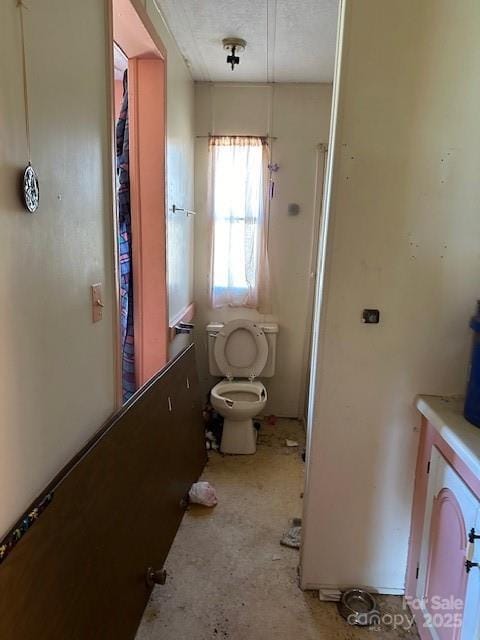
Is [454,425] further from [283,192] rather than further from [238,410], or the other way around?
[283,192]

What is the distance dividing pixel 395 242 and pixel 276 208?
1763 mm

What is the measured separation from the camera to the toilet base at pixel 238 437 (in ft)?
9.32

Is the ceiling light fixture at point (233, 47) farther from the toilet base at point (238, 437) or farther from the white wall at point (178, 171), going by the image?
the toilet base at point (238, 437)

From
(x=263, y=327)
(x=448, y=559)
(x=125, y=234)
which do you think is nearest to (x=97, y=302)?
(x=125, y=234)

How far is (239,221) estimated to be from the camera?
3.16 metres

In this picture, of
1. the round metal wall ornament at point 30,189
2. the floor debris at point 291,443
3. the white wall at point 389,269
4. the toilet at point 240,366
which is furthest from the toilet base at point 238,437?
the round metal wall ornament at point 30,189

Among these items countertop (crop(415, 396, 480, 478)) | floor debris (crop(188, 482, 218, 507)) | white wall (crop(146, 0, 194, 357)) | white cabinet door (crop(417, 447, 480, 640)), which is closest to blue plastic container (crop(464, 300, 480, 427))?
countertop (crop(415, 396, 480, 478))

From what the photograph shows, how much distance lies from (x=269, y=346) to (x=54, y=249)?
224 cm

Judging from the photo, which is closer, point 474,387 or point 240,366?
point 474,387

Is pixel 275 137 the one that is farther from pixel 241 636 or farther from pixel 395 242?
pixel 241 636

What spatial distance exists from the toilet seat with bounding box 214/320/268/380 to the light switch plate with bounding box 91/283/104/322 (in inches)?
66.9

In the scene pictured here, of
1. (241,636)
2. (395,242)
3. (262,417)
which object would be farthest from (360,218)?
(262,417)

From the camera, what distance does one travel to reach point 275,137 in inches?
121

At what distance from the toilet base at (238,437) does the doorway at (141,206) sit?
0.77m
